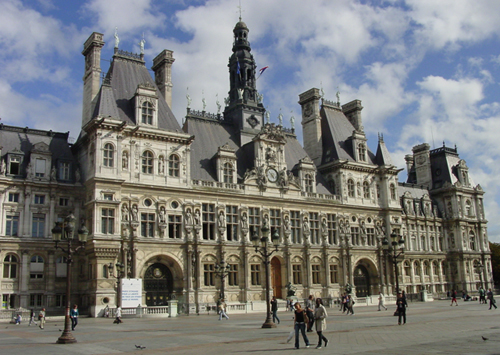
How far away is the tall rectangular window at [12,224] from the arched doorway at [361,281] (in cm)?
3716

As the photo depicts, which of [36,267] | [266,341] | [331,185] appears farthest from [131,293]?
[331,185]

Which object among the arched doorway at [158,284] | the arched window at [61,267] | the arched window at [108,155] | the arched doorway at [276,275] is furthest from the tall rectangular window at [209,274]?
the arched window at [108,155]

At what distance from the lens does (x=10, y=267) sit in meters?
42.2

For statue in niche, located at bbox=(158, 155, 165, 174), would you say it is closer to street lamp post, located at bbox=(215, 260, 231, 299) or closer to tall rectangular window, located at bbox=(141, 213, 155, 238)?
tall rectangular window, located at bbox=(141, 213, 155, 238)

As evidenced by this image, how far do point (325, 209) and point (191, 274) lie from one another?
18829mm

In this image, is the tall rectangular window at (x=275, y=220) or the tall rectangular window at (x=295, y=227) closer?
the tall rectangular window at (x=275, y=220)

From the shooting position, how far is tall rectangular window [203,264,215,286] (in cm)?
4878

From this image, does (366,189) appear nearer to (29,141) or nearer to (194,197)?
(194,197)

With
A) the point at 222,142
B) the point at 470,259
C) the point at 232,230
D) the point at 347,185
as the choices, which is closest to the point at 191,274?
the point at 232,230

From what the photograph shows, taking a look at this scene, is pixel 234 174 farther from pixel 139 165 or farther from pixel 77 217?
pixel 77 217

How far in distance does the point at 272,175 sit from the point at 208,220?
32.1 feet

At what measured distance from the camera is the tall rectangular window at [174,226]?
1882 inches

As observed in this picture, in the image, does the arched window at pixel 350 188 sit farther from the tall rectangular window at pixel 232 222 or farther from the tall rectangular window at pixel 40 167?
the tall rectangular window at pixel 40 167

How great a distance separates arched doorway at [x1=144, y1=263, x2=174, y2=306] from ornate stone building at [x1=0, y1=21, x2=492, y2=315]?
10cm
